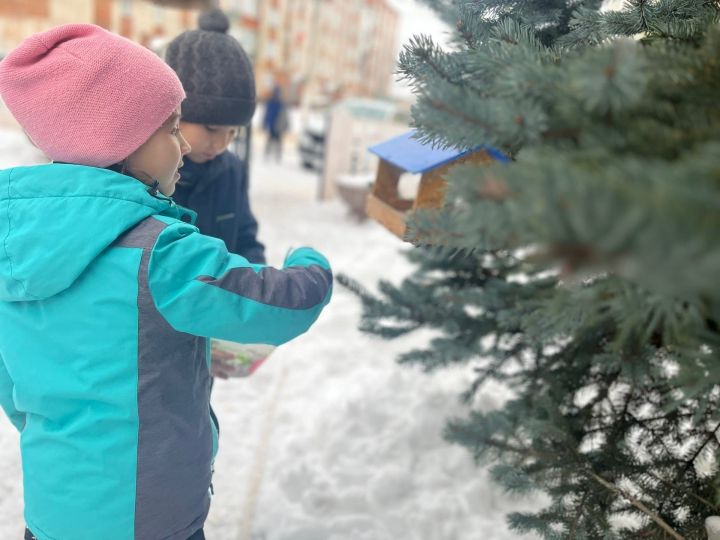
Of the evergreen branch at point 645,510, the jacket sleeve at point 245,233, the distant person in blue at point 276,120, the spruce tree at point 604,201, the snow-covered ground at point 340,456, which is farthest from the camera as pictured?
the distant person in blue at point 276,120

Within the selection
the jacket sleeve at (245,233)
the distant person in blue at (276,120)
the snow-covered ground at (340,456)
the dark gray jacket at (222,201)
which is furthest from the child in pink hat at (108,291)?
the distant person in blue at (276,120)

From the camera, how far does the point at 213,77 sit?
1.94 meters

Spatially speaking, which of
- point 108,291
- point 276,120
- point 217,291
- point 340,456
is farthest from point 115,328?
point 276,120

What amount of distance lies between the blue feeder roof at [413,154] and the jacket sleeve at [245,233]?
0.53 m

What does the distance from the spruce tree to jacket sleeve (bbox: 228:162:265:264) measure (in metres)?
0.97

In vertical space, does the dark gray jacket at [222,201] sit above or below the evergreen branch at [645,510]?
above

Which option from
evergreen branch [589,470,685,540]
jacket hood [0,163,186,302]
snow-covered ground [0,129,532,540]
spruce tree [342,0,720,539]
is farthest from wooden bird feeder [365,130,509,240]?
snow-covered ground [0,129,532,540]

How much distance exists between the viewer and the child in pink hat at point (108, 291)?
113 centimetres

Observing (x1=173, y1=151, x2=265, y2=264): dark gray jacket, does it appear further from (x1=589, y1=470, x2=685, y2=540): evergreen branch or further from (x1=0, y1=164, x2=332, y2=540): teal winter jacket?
(x1=589, y1=470, x2=685, y2=540): evergreen branch

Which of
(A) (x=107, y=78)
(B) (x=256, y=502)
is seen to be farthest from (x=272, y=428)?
(A) (x=107, y=78)

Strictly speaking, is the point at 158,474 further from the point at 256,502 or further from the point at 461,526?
the point at 461,526

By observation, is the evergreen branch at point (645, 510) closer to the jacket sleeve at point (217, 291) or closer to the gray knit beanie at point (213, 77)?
the jacket sleeve at point (217, 291)

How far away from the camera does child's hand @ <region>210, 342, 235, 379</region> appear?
1.82 metres

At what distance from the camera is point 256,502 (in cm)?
251
